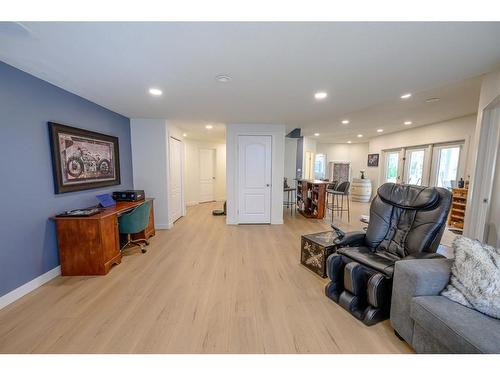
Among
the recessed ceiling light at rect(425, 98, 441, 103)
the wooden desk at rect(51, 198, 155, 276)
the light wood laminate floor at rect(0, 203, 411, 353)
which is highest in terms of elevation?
the recessed ceiling light at rect(425, 98, 441, 103)

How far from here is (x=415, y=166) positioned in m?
5.56

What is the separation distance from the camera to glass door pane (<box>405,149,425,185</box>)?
5359 mm

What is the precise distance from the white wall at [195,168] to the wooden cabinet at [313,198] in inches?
123

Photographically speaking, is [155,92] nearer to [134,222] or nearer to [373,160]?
[134,222]

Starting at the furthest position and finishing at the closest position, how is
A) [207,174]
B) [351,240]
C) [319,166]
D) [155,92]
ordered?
[319,166], [207,174], [155,92], [351,240]

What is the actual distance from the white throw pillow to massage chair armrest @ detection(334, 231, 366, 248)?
0.86 m

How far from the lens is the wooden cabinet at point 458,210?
390 centimetres

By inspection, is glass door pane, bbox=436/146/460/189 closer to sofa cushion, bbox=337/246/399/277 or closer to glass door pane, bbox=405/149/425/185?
glass door pane, bbox=405/149/425/185

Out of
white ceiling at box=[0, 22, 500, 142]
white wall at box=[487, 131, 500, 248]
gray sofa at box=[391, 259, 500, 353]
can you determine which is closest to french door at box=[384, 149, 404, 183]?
white ceiling at box=[0, 22, 500, 142]

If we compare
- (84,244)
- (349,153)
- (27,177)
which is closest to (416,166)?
(349,153)

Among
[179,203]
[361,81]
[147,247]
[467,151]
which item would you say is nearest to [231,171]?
[179,203]

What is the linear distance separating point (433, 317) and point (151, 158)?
14.5ft

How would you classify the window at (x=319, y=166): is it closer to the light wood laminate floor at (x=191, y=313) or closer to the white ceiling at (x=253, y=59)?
the white ceiling at (x=253, y=59)

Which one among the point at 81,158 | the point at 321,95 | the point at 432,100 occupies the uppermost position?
the point at 432,100
